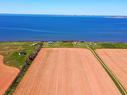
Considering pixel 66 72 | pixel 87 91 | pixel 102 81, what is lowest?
pixel 87 91

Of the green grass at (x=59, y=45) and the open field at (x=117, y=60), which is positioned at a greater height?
the green grass at (x=59, y=45)

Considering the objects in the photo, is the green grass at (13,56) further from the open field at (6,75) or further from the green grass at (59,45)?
the green grass at (59,45)

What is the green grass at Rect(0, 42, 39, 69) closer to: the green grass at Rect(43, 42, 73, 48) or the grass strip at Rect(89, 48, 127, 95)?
the green grass at Rect(43, 42, 73, 48)

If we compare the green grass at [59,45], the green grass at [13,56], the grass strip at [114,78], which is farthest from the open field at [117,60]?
the green grass at [13,56]

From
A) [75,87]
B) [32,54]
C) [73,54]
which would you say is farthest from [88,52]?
[75,87]

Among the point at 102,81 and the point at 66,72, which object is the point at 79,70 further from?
the point at 102,81
